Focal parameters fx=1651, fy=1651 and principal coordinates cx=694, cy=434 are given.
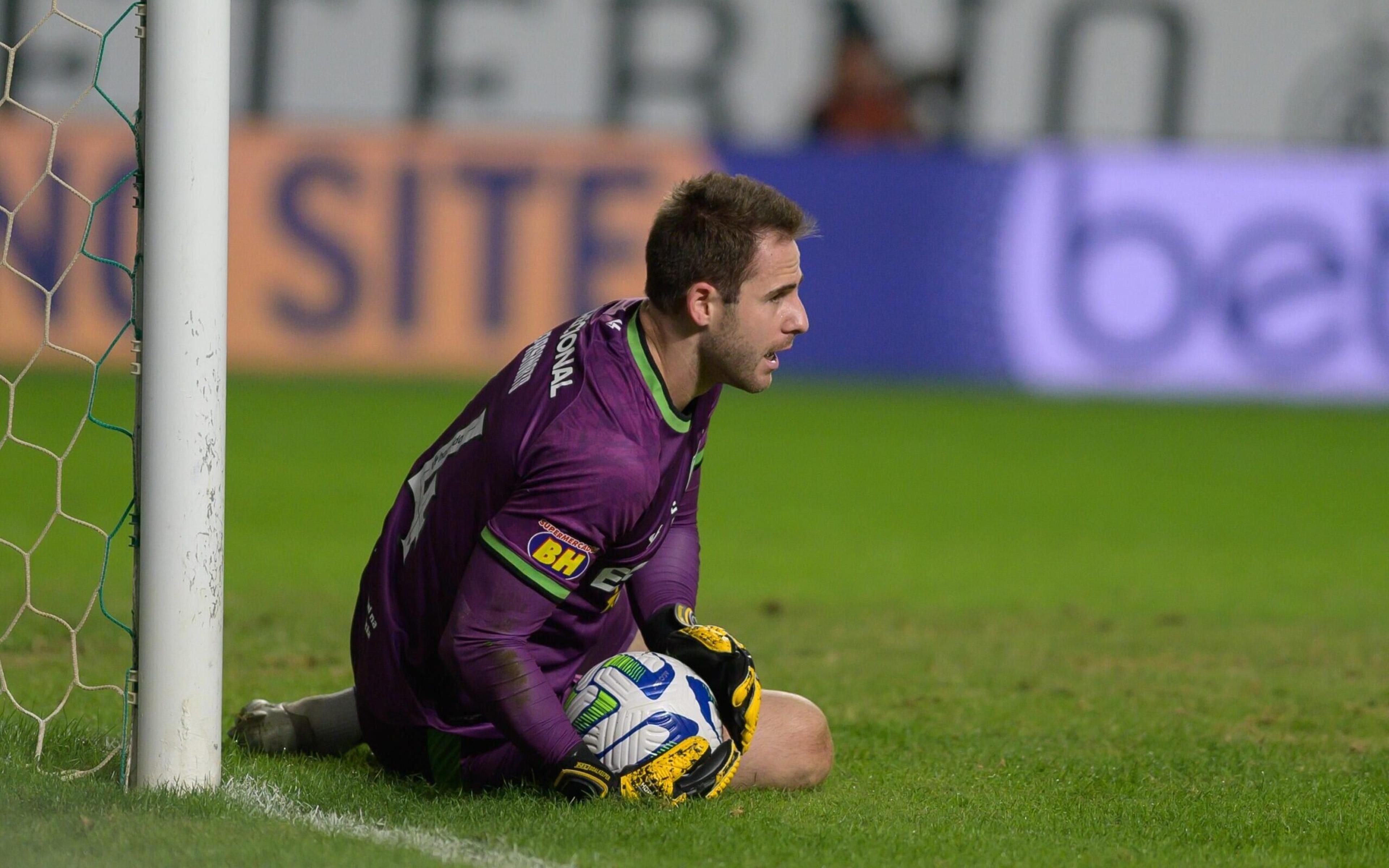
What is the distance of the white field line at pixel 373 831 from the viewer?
10.7 feet

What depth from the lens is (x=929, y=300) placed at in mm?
14898

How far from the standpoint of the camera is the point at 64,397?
12.3 meters

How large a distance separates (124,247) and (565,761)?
11.1 meters

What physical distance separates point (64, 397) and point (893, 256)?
23.2ft

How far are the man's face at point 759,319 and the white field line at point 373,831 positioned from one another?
113 cm

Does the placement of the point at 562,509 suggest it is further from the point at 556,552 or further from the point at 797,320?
the point at 797,320

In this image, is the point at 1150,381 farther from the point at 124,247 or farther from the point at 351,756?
the point at 351,756

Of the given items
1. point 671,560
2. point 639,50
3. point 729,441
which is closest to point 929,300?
point 729,441

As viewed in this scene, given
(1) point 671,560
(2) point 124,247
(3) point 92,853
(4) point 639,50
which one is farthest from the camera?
(4) point 639,50

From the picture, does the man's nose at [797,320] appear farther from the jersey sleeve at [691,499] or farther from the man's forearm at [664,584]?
the man's forearm at [664,584]

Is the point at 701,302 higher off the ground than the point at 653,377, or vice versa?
the point at 701,302

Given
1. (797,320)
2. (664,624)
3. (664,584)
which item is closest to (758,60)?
(664,584)

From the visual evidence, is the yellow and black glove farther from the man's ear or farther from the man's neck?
the man's ear

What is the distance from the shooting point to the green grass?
11.5ft
